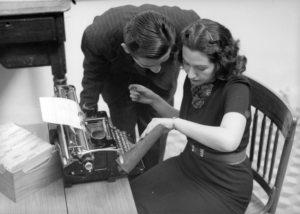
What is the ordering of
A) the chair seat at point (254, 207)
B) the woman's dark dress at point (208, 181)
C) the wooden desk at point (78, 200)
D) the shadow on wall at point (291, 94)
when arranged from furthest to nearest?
the shadow on wall at point (291, 94), the chair seat at point (254, 207), the woman's dark dress at point (208, 181), the wooden desk at point (78, 200)

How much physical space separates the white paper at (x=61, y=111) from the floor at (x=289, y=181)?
3.30 ft

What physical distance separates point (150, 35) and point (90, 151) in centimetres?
39

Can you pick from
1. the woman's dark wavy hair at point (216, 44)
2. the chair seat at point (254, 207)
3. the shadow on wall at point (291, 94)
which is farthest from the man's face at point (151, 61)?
the shadow on wall at point (291, 94)

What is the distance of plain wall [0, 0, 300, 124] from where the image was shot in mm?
1717

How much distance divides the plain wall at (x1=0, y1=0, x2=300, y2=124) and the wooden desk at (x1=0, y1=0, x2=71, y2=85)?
0.23 metres

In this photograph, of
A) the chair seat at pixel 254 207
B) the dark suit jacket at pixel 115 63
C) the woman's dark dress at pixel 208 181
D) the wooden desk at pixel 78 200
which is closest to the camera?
the wooden desk at pixel 78 200

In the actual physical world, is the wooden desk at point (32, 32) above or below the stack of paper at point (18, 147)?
above

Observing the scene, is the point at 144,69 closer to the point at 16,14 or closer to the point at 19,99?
the point at 16,14

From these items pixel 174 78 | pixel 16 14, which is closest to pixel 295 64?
pixel 174 78

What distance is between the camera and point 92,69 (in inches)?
60.3

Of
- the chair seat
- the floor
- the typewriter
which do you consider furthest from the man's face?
the floor

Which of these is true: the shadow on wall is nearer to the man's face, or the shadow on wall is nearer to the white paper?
the man's face

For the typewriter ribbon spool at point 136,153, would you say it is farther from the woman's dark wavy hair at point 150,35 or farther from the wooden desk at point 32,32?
the wooden desk at point 32,32

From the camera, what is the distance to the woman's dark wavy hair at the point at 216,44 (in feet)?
3.61
